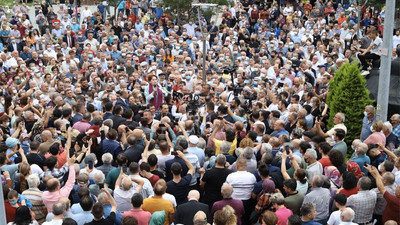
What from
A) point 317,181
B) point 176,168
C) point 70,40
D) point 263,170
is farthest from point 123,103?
point 70,40

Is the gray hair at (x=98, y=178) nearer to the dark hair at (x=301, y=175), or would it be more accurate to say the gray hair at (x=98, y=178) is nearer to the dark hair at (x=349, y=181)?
the dark hair at (x=301, y=175)

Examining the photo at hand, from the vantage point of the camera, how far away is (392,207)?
8578mm

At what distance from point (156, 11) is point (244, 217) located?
20.4m

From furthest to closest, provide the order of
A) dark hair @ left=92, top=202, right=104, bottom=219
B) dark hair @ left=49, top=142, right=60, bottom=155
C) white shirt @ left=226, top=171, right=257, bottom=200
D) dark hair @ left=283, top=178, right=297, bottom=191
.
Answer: dark hair @ left=49, top=142, right=60, bottom=155, white shirt @ left=226, top=171, right=257, bottom=200, dark hair @ left=283, top=178, right=297, bottom=191, dark hair @ left=92, top=202, right=104, bottom=219

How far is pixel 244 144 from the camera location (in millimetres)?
10430

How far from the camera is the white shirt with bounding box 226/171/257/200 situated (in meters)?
9.25

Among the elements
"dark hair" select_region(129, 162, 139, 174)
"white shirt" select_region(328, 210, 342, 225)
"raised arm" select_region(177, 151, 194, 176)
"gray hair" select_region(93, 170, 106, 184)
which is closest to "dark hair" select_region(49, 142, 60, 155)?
"gray hair" select_region(93, 170, 106, 184)

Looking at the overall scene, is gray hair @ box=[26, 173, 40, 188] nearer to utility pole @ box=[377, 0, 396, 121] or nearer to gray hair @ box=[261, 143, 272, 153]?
gray hair @ box=[261, 143, 272, 153]

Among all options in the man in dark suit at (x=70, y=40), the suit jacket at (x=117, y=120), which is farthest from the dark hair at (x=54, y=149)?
the man in dark suit at (x=70, y=40)

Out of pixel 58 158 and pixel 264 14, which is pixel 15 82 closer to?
pixel 58 158

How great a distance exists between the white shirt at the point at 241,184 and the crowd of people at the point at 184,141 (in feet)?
0.05

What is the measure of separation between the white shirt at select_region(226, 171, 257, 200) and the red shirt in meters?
1.95

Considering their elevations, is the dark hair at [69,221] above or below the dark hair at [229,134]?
above

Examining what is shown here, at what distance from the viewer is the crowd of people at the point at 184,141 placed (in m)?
8.47
